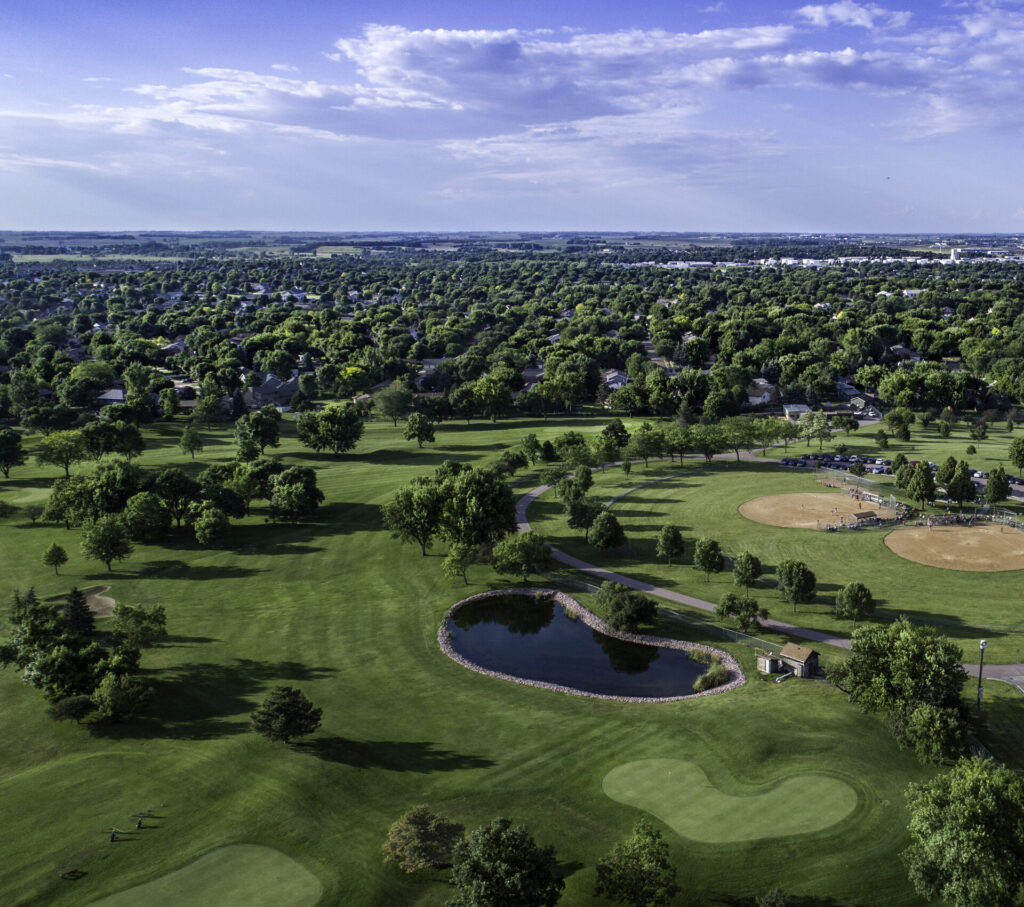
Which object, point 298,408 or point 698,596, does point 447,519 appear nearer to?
point 698,596

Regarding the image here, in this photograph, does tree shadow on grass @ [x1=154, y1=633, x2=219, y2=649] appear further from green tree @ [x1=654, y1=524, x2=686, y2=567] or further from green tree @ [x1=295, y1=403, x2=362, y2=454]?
green tree @ [x1=295, y1=403, x2=362, y2=454]

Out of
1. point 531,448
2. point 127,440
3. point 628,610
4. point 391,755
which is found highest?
point 127,440

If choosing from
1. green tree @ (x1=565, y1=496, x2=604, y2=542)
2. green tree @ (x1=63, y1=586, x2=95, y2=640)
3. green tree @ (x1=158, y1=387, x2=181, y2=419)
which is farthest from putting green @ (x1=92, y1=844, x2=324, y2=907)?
green tree @ (x1=158, y1=387, x2=181, y2=419)

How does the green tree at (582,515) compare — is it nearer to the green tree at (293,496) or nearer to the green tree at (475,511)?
the green tree at (475,511)

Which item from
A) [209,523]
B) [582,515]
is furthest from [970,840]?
[209,523]

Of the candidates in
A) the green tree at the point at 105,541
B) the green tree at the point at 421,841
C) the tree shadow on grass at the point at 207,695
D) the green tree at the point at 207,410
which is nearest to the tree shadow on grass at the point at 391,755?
the tree shadow on grass at the point at 207,695

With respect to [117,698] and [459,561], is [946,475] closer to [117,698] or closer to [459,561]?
[459,561]

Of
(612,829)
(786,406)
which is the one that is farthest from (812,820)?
(786,406)
